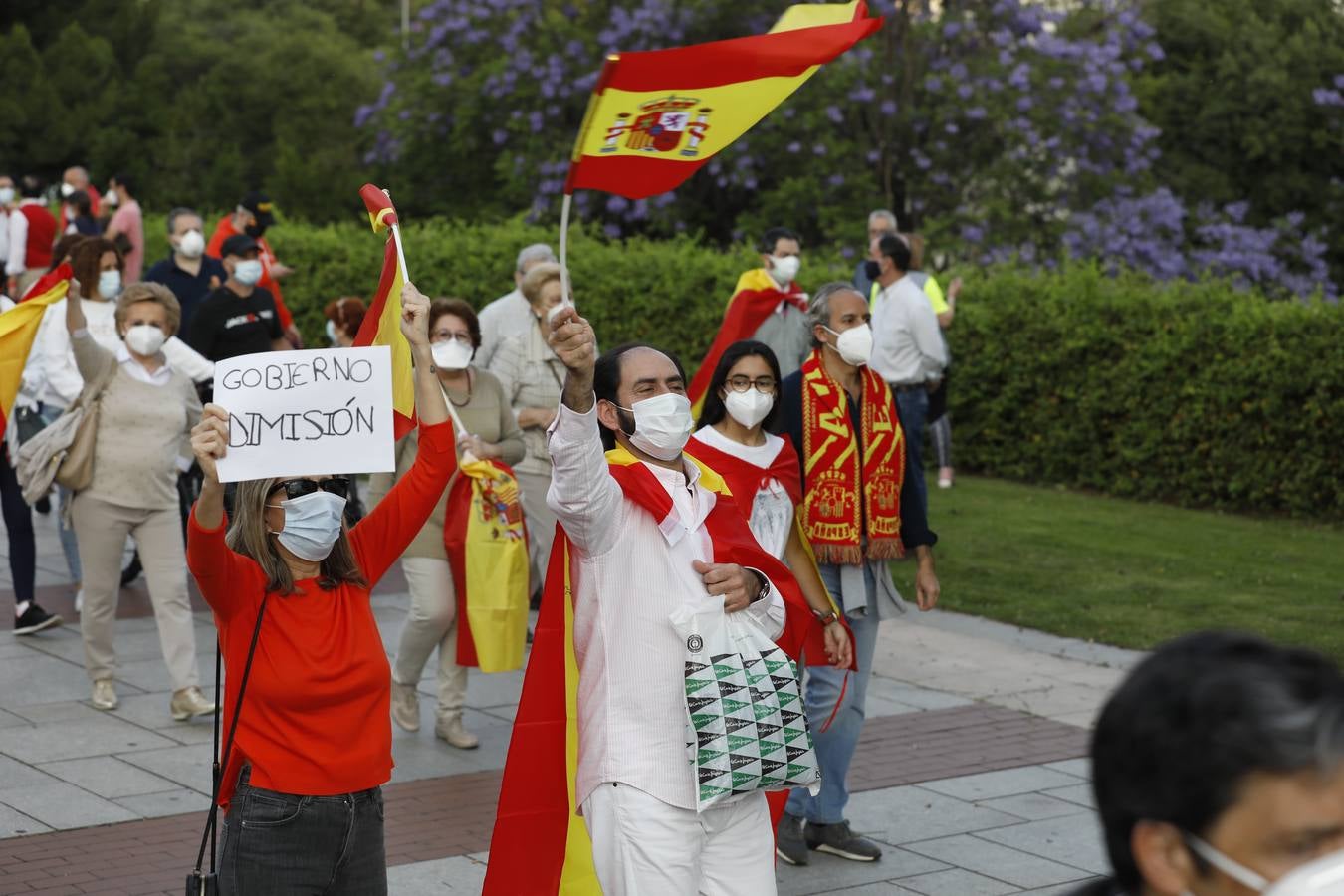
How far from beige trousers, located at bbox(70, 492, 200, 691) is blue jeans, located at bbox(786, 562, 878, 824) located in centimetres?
307

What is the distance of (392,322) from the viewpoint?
4965mm

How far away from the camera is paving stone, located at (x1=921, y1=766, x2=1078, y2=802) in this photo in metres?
7.34

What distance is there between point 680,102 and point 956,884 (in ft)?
9.70

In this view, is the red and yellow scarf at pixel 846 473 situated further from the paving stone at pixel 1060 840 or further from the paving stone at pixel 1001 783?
the paving stone at pixel 1001 783

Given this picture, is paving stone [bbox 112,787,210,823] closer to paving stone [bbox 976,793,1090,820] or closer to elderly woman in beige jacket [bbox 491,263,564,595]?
elderly woman in beige jacket [bbox 491,263,564,595]

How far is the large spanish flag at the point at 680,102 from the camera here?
15.0ft

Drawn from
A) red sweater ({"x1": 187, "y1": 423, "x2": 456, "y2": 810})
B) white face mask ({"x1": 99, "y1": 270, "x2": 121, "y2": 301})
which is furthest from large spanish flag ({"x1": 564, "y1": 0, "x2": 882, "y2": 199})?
white face mask ({"x1": 99, "y1": 270, "x2": 121, "y2": 301})

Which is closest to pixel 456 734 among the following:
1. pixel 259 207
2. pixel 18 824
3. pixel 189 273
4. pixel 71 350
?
pixel 18 824

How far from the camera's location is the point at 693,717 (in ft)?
14.0

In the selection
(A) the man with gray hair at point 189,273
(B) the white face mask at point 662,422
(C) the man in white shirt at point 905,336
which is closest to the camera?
(B) the white face mask at point 662,422

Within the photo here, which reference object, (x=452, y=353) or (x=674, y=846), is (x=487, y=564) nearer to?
(x=452, y=353)

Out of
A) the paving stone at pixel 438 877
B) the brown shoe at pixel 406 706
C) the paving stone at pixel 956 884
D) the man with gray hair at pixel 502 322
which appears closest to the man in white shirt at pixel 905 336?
the man with gray hair at pixel 502 322

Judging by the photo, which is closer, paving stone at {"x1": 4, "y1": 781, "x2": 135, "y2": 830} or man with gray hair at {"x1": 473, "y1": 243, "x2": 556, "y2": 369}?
paving stone at {"x1": 4, "y1": 781, "x2": 135, "y2": 830}

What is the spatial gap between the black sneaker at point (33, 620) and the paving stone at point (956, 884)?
18.2 feet
